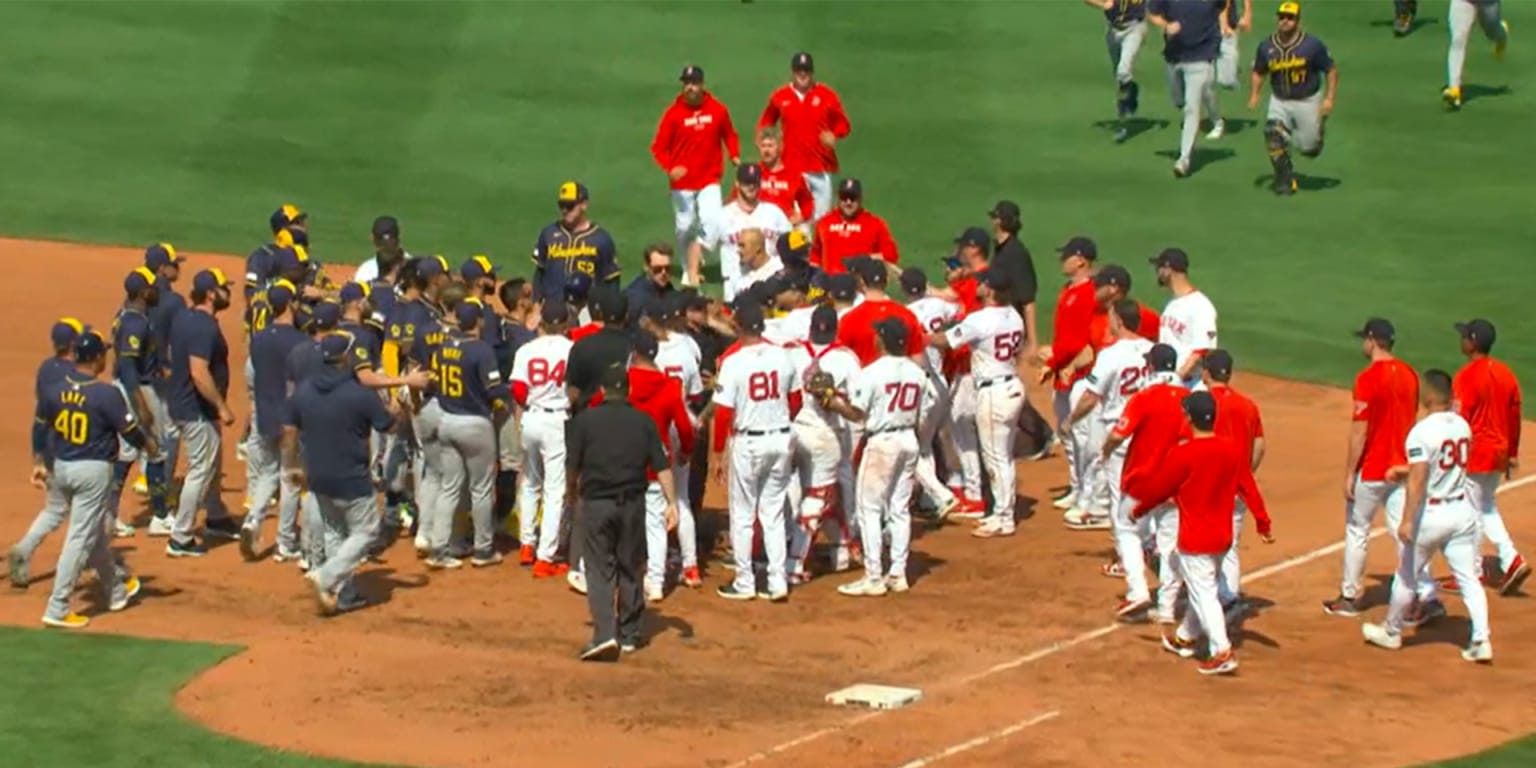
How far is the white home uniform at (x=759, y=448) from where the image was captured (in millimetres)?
16562

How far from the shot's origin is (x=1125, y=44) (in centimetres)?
2822

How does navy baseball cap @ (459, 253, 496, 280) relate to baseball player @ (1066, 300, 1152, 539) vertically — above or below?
above

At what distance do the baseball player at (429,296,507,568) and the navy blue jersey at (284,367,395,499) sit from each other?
0.85 m

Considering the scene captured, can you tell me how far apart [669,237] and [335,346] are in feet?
34.0

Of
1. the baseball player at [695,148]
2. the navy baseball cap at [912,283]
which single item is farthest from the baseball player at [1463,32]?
the navy baseball cap at [912,283]

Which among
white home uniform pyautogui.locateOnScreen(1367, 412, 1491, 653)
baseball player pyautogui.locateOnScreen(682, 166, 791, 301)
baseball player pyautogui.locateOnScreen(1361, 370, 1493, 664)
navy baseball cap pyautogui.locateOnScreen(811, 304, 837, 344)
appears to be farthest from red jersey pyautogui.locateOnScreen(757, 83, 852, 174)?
white home uniform pyautogui.locateOnScreen(1367, 412, 1491, 653)

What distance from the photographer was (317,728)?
14148 mm

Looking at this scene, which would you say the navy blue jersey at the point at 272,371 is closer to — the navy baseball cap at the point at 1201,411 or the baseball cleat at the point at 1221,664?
the navy baseball cap at the point at 1201,411

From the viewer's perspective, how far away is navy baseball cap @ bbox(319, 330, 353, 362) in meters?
16.3

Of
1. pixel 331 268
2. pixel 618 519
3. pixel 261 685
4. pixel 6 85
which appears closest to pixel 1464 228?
pixel 331 268

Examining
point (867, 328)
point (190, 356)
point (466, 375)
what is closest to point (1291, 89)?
point (867, 328)

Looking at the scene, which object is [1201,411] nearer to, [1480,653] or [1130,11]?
[1480,653]

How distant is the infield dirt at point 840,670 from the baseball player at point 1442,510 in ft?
1.35

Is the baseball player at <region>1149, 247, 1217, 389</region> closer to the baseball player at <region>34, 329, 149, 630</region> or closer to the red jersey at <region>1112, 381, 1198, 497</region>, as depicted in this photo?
the red jersey at <region>1112, 381, 1198, 497</region>
